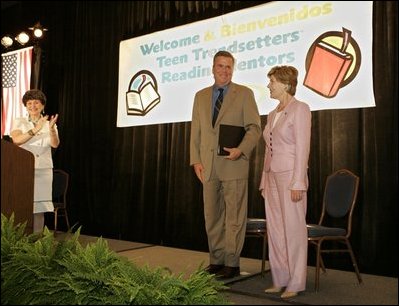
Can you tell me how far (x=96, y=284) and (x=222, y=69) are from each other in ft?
6.45

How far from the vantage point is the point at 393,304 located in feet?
8.32

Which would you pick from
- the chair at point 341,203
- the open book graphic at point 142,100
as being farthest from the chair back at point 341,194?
the open book graphic at point 142,100

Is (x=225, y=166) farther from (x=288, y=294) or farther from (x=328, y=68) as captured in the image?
(x=328, y=68)

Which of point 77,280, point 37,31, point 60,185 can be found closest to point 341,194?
point 77,280

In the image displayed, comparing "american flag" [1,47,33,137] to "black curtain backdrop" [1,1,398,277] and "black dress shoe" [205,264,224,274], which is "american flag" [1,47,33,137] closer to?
"black curtain backdrop" [1,1,398,277]

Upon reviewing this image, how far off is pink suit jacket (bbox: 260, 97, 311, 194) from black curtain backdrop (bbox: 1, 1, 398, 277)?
3.78 feet

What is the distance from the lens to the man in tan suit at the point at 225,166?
113 inches

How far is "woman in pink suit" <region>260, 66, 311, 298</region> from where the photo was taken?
2455 millimetres

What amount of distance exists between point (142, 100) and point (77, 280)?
12.2 feet

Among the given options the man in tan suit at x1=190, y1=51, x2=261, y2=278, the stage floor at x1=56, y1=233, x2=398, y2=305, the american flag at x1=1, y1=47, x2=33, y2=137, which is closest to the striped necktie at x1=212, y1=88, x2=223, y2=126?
the man in tan suit at x1=190, y1=51, x2=261, y2=278

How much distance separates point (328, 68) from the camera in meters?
3.51

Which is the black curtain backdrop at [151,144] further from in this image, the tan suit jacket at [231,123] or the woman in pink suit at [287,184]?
the woman in pink suit at [287,184]

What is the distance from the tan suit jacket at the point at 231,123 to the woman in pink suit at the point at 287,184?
0.24 m

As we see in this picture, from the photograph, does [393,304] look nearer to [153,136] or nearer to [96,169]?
[153,136]
